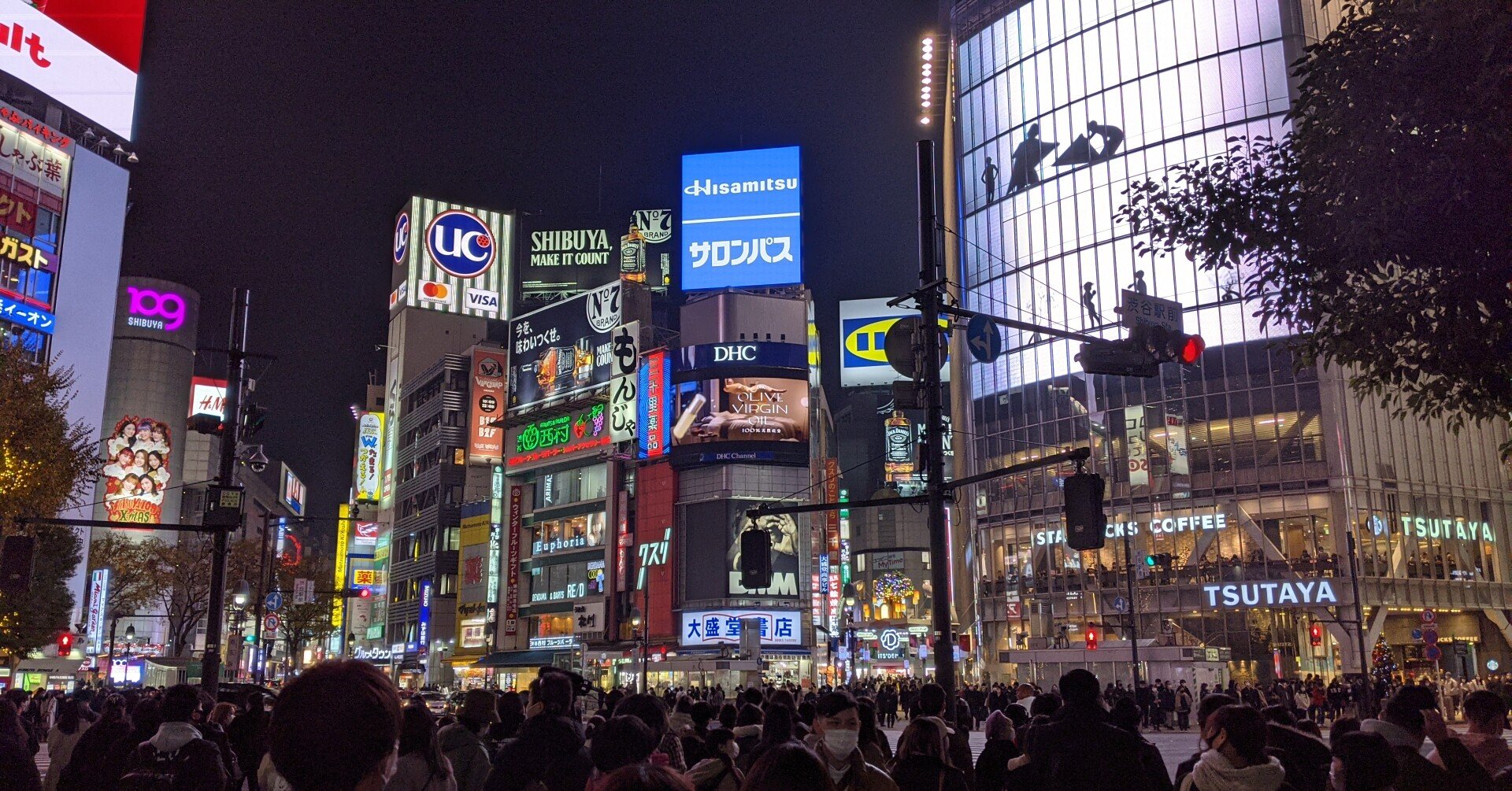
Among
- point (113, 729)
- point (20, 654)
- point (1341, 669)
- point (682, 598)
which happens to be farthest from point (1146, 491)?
point (113, 729)

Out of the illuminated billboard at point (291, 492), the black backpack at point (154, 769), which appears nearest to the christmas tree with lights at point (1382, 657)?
the black backpack at point (154, 769)

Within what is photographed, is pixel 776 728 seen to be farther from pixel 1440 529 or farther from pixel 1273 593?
pixel 1440 529

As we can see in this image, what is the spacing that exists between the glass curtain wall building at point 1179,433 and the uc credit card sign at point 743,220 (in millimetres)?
13485

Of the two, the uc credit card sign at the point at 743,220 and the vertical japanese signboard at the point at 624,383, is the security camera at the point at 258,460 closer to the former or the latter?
the vertical japanese signboard at the point at 624,383

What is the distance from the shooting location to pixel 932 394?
13.9 m

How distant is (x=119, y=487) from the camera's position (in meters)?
90.1

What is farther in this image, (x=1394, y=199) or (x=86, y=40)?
(x=86, y=40)

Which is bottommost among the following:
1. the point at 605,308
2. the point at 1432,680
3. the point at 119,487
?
the point at 1432,680

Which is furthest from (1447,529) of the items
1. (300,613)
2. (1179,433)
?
(300,613)

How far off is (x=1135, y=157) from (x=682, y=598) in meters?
37.7

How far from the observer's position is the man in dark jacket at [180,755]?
644 centimetres

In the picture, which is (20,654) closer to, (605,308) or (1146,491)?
(605,308)

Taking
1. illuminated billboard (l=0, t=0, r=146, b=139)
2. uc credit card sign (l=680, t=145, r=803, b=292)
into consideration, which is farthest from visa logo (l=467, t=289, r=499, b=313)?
illuminated billboard (l=0, t=0, r=146, b=139)

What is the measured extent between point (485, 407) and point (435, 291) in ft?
103
